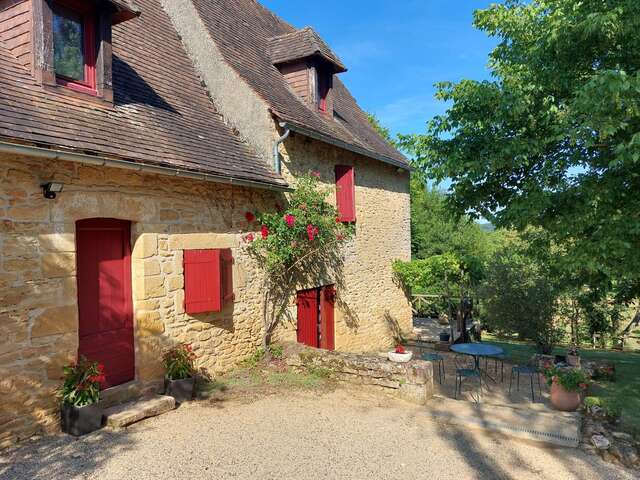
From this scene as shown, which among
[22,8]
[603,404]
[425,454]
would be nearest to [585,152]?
[603,404]

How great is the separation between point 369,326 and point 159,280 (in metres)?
6.88

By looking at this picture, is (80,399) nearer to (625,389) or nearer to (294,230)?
(294,230)

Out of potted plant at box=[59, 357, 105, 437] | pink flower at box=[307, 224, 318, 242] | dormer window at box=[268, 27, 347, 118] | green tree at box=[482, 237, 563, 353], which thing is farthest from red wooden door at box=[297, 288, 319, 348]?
green tree at box=[482, 237, 563, 353]

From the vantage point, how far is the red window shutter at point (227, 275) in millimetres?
6953

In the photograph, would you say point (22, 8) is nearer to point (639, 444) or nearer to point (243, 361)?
point (243, 361)

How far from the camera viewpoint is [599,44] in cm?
602

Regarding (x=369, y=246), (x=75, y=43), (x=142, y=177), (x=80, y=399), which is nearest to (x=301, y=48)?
(x=369, y=246)

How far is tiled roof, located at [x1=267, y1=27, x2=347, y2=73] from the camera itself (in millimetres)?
9828

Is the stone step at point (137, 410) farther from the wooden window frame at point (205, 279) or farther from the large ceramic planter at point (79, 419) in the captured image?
the wooden window frame at point (205, 279)

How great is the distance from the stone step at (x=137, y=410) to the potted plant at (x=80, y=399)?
17 cm

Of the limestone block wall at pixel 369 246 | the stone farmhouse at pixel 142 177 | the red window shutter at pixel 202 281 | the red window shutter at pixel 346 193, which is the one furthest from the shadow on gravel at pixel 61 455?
the red window shutter at pixel 346 193

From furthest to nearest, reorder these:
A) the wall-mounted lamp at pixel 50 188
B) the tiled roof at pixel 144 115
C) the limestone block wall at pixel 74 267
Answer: the tiled roof at pixel 144 115, the wall-mounted lamp at pixel 50 188, the limestone block wall at pixel 74 267

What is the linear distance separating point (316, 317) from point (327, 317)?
1.60ft

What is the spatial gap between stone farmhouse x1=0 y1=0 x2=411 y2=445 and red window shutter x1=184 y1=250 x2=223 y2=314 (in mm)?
29
